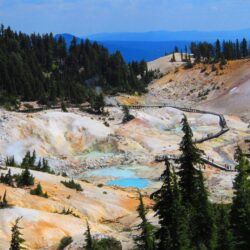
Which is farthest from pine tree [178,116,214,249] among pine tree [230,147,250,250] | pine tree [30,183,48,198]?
pine tree [30,183,48,198]

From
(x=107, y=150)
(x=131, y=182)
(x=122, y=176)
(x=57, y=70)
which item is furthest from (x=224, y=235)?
(x=57, y=70)

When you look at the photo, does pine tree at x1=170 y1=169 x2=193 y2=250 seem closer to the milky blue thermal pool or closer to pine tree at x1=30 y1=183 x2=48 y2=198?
pine tree at x1=30 y1=183 x2=48 y2=198

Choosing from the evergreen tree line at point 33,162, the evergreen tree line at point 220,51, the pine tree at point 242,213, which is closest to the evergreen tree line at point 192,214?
the pine tree at point 242,213

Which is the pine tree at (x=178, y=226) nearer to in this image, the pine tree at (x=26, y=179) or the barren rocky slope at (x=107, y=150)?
the barren rocky slope at (x=107, y=150)

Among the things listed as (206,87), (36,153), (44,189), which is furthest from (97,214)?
(206,87)

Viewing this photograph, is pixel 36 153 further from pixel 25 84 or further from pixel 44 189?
pixel 25 84
